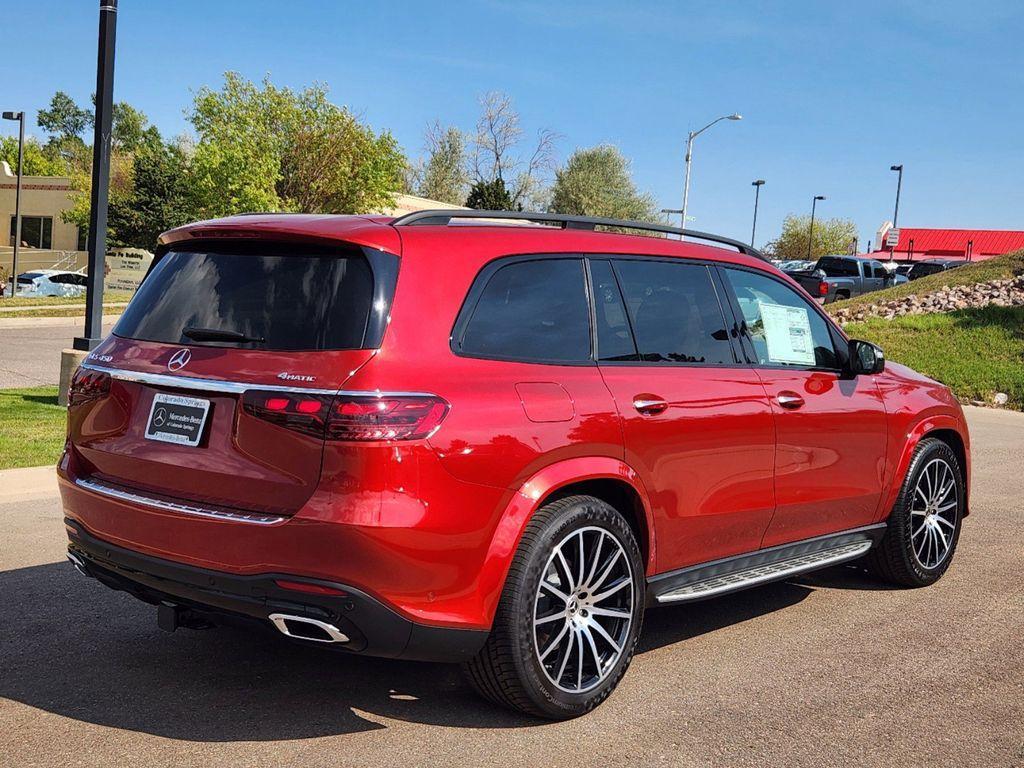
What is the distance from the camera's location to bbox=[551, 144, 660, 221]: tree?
73875mm

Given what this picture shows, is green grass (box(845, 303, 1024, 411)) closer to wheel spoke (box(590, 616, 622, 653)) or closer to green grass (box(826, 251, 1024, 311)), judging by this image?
green grass (box(826, 251, 1024, 311))

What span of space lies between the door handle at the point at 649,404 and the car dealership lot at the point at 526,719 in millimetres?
1127

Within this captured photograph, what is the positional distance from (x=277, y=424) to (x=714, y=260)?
95.7 inches

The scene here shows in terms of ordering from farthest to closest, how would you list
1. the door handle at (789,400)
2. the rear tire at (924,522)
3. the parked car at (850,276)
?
1. the parked car at (850,276)
2. the rear tire at (924,522)
3. the door handle at (789,400)

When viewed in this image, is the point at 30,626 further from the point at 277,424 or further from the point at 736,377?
the point at 736,377

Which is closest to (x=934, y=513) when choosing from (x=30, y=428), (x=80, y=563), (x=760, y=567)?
(x=760, y=567)

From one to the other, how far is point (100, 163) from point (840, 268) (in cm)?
3157

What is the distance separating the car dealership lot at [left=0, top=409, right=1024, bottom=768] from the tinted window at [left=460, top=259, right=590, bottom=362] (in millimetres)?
1379

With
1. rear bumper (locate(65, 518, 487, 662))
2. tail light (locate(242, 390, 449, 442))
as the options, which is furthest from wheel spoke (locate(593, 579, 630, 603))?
tail light (locate(242, 390, 449, 442))

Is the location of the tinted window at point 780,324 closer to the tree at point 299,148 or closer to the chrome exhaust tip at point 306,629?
the chrome exhaust tip at point 306,629

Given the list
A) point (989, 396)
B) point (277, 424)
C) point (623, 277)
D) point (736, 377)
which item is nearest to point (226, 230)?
point (277, 424)

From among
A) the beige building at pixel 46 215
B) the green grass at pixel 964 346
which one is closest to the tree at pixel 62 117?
the beige building at pixel 46 215

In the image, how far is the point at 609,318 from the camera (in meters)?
4.55

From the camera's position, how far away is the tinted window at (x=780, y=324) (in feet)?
17.3
